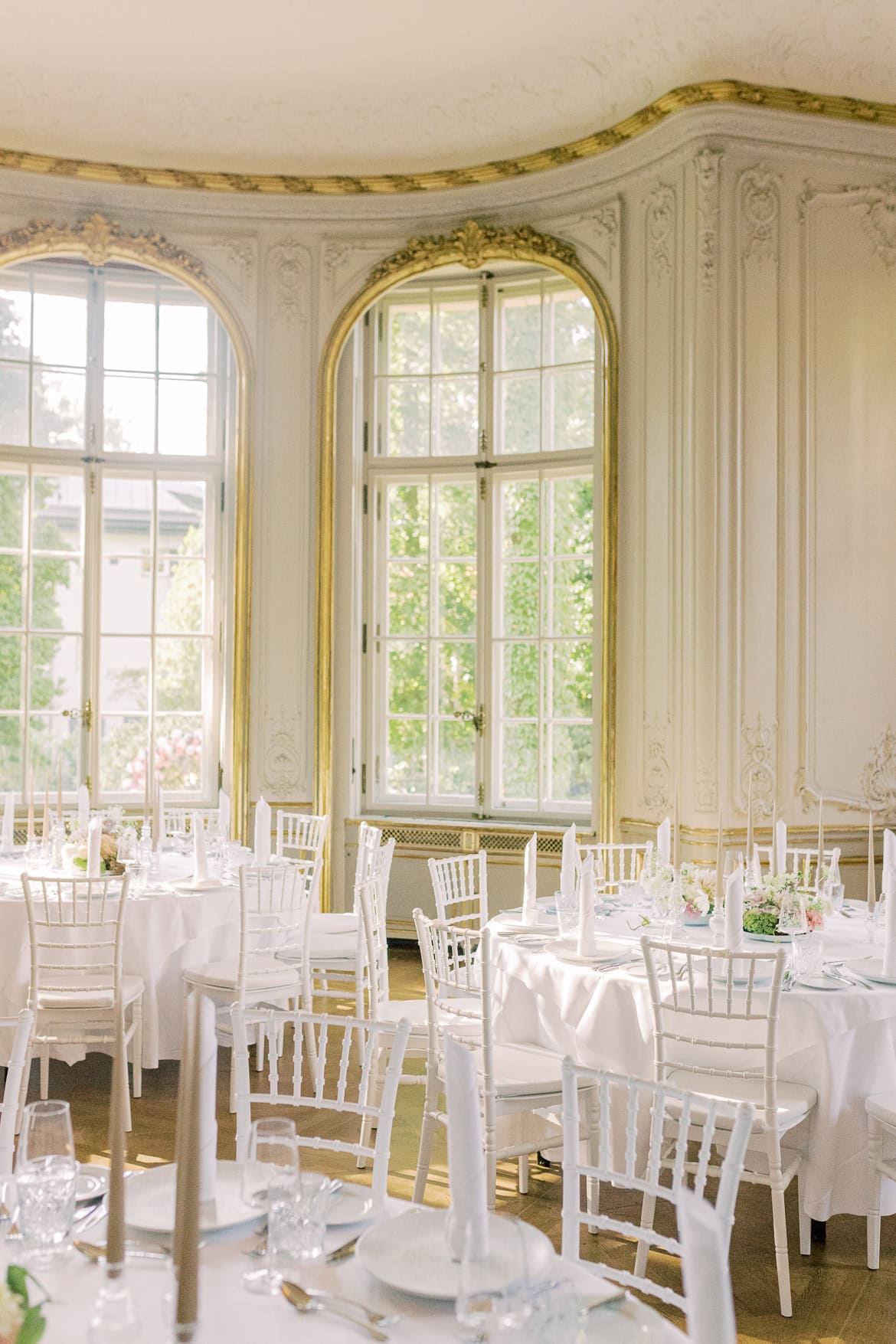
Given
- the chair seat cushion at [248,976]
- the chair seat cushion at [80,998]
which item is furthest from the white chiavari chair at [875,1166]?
the chair seat cushion at [80,998]

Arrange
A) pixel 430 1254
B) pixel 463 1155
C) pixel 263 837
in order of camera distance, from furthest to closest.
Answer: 1. pixel 263 837
2. pixel 430 1254
3. pixel 463 1155

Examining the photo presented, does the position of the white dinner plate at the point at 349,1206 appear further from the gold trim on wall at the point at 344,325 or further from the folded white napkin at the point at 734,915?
the gold trim on wall at the point at 344,325

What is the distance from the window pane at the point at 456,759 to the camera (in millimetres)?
7801

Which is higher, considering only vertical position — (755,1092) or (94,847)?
(94,847)

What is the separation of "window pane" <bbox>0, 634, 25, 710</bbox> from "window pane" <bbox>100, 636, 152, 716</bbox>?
48 centimetres

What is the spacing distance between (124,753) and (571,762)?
9.08ft

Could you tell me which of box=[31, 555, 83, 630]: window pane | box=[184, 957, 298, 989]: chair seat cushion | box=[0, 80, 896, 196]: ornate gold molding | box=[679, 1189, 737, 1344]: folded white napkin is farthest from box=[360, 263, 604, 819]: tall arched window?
box=[679, 1189, 737, 1344]: folded white napkin

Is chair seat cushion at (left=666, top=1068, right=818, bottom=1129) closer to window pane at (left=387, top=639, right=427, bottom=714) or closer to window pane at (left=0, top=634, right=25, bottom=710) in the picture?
window pane at (left=387, top=639, right=427, bottom=714)

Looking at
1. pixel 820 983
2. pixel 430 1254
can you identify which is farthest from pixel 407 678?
pixel 430 1254

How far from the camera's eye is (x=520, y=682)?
25.3 ft

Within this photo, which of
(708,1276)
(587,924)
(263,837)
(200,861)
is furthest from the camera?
(263,837)

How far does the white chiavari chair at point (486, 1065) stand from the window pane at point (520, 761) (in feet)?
11.6

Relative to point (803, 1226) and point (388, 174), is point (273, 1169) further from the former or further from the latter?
point (388, 174)

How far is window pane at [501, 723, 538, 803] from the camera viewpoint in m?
7.65
